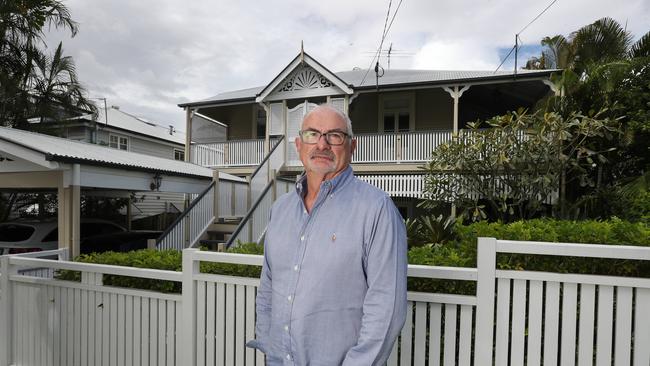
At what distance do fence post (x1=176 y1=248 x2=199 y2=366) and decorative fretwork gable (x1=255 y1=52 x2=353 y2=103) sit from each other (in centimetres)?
1075

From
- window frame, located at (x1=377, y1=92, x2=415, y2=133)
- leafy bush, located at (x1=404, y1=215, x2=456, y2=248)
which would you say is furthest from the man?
window frame, located at (x1=377, y1=92, x2=415, y2=133)

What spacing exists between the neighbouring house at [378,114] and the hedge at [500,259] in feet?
26.5

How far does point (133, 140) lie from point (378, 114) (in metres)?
14.8

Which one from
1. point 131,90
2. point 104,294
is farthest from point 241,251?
point 131,90

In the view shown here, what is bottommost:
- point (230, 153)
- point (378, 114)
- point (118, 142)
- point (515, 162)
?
point (515, 162)

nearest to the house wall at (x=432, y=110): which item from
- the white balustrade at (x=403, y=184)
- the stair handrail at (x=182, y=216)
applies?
the white balustrade at (x=403, y=184)

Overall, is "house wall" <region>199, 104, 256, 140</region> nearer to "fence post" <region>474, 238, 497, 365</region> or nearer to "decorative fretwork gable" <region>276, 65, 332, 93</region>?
"decorative fretwork gable" <region>276, 65, 332, 93</region>

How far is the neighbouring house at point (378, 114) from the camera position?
12383mm

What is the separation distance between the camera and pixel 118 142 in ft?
71.2

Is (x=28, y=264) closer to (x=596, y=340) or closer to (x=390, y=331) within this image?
(x=390, y=331)

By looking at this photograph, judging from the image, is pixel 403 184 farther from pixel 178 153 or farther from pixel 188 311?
pixel 178 153

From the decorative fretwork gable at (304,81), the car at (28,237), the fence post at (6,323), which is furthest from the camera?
the decorative fretwork gable at (304,81)

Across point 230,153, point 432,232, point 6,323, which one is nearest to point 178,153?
point 230,153

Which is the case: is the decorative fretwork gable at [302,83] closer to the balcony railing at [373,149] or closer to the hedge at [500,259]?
the balcony railing at [373,149]
